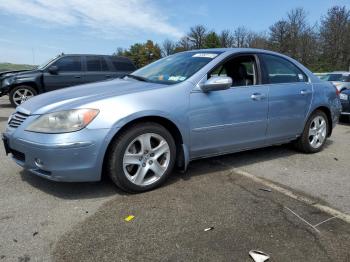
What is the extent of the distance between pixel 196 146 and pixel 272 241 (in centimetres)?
151

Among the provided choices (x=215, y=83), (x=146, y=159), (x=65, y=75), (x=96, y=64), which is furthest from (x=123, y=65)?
(x=146, y=159)

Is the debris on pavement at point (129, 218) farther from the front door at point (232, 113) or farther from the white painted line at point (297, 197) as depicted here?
the white painted line at point (297, 197)

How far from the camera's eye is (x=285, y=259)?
257 cm

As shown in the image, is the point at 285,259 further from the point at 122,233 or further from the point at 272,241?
the point at 122,233

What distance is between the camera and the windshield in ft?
13.8

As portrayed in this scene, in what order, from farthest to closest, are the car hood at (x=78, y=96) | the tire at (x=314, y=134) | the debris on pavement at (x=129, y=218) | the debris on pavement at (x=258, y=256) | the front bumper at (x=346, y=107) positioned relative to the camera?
the front bumper at (x=346, y=107)
the tire at (x=314, y=134)
the car hood at (x=78, y=96)
the debris on pavement at (x=129, y=218)
the debris on pavement at (x=258, y=256)

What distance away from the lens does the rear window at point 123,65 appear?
1166 centimetres

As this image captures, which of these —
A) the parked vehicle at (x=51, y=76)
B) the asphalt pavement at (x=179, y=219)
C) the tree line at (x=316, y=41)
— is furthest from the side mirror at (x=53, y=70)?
the tree line at (x=316, y=41)

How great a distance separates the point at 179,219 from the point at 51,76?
8.84 m

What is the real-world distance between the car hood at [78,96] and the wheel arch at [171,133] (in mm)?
314

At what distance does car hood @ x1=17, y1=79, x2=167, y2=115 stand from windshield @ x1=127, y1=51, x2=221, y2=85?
255 mm

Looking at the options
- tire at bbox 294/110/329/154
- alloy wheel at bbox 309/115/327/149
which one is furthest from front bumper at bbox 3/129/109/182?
alloy wheel at bbox 309/115/327/149

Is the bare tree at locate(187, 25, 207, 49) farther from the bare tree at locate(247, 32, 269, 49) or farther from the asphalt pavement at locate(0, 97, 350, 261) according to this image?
the asphalt pavement at locate(0, 97, 350, 261)

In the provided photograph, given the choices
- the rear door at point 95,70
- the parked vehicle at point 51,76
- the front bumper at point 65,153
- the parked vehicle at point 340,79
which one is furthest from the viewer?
A: the parked vehicle at point 340,79
